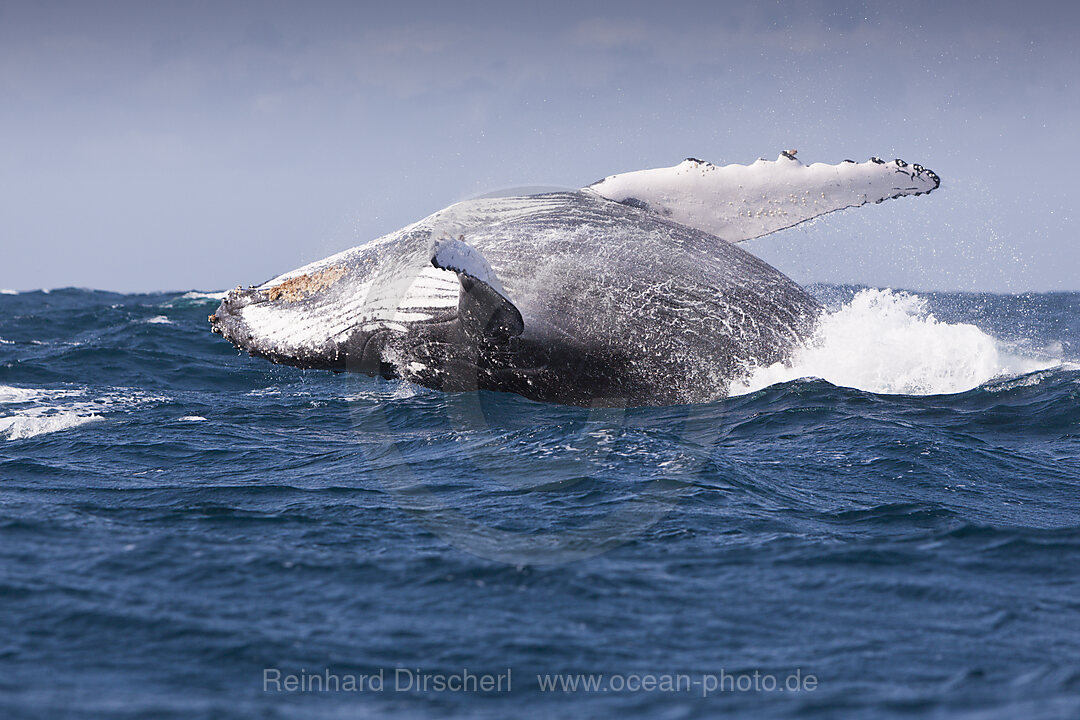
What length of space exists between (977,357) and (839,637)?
782cm

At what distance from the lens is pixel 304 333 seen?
9.63 meters

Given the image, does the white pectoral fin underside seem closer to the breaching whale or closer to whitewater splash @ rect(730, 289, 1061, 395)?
Answer: the breaching whale

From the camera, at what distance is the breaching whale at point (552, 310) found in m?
9.16

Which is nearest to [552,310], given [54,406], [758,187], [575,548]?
[758,187]

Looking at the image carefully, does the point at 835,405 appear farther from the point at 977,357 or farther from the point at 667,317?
the point at 977,357

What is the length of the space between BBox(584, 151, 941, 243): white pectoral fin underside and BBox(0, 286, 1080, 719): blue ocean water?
1.33 meters

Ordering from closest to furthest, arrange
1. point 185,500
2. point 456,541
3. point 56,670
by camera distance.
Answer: point 56,670
point 456,541
point 185,500

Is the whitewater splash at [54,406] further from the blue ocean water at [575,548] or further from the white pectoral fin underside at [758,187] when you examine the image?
the white pectoral fin underside at [758,187]

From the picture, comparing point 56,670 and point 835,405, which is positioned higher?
point 835,405

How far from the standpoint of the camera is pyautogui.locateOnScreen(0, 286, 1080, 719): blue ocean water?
14.0 feet

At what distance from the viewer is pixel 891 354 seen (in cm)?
1080

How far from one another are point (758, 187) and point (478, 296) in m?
4.35

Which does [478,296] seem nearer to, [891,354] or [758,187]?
[758,187]

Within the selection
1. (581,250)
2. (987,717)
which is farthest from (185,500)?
(987,717)
